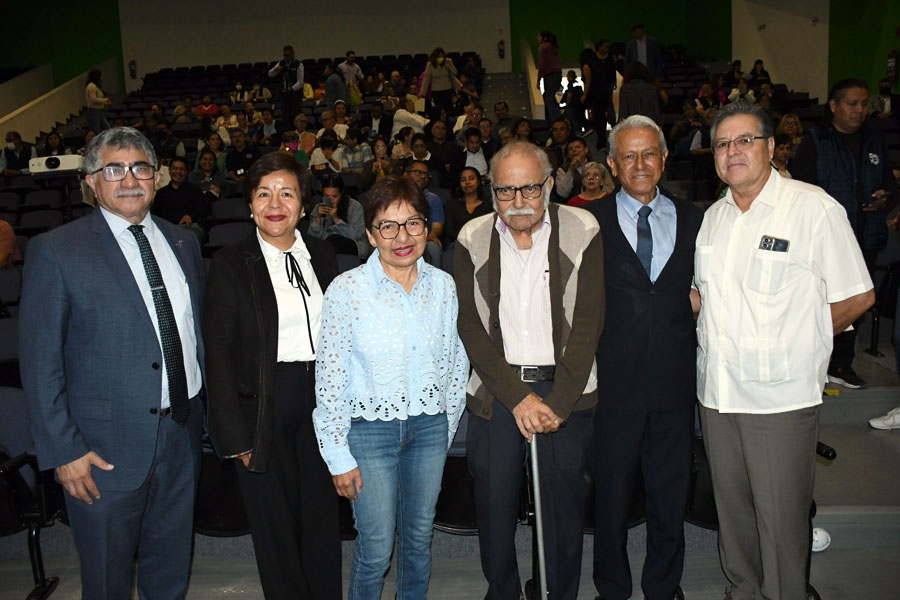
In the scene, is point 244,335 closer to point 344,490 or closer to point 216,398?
point 216,398

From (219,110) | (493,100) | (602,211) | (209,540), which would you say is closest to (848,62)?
(493,100)

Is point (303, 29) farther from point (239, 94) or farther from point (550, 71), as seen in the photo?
point (550, 71)

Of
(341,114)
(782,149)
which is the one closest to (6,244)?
(782,149)

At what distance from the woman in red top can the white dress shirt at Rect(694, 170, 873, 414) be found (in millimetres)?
7550

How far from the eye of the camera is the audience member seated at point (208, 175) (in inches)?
311

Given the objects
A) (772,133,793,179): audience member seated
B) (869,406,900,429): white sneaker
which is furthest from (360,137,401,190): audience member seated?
(869,406,900,429): white sneaker

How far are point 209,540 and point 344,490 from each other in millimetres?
1283

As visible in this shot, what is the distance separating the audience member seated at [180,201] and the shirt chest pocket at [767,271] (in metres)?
5.71

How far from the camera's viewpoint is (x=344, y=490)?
2.00 m

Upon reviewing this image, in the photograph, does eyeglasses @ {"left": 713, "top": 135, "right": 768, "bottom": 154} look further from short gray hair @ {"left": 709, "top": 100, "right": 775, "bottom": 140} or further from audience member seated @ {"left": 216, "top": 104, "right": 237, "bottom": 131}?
audience member seated @ {"left": 216, "top": 104, "right": 237, "bottom": 131}

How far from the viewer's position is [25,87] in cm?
1599

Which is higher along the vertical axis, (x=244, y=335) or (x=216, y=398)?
(x=244, y=335)

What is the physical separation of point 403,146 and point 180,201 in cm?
246

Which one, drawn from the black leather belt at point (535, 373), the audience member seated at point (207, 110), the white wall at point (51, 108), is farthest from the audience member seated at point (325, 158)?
the white wall at point (51, 108)
